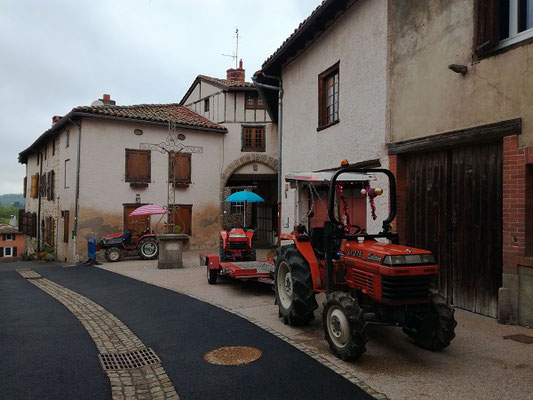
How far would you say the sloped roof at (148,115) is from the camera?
629 inches

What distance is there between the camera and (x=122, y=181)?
16625 millimetres

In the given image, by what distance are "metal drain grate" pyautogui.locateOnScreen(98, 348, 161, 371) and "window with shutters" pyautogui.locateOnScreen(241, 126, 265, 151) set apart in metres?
15.0

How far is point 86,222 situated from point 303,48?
1076 cm

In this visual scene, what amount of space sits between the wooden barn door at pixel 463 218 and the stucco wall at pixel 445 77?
1.72 ft

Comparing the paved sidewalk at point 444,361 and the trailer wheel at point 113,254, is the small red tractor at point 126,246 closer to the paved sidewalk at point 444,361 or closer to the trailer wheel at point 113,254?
the trailer wheel at point 113,254

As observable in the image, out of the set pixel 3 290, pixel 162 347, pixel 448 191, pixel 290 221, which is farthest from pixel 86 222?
pixel 448 191

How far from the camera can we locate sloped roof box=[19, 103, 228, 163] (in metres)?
16.0

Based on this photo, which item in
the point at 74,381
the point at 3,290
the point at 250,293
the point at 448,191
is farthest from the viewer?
the point at 3,290

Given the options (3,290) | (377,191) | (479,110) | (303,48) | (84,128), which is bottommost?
(3,290)

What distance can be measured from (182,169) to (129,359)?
13955 millimetres

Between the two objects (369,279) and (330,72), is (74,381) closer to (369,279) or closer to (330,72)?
(369,279)

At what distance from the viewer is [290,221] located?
39.3 ft

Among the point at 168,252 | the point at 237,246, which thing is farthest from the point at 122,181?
the point at 237,246

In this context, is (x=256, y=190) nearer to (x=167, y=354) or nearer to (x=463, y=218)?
(x=463, y=218)
